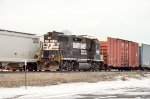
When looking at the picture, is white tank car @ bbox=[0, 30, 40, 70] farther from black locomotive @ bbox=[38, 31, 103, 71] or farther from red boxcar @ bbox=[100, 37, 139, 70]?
red boxcar @ bbox=[100, 37, 139, 70]

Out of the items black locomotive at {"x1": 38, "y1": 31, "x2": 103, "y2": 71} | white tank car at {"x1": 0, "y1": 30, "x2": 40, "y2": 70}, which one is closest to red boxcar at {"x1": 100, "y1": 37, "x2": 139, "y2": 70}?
black locomotive at {"x1": 38, "y1": 31, "x2": 103, "y2": 71}

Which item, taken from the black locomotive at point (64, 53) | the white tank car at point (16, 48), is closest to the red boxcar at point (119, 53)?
the black locomotive at point (64, 53)

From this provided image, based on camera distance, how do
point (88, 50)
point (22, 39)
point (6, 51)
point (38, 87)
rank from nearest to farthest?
1. point (38, 87)
2. point (6, 51)
3. point (22, 39)
4. point (88, 50)

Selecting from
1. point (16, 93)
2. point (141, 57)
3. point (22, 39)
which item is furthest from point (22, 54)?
point (141, 57)

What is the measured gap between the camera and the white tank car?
28359mm

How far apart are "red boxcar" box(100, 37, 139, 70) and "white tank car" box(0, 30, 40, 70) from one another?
919cm

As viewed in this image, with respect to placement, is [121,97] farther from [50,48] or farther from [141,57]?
[141,57]

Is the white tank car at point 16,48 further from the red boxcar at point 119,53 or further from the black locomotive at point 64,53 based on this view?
the red boxcar at point 119,53

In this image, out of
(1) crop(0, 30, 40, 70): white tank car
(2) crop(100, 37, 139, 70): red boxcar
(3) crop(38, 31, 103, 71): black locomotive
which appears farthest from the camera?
(2) crop(100, 37, 139, 70): red boxcar

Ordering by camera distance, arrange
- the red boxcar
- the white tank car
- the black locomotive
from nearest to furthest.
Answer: the white tank car < the black locomotive < the red boxcar

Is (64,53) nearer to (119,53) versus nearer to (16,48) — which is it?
(16,48)

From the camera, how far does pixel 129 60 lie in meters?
43.6

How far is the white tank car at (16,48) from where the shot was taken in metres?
28.4

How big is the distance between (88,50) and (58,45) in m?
4.56
